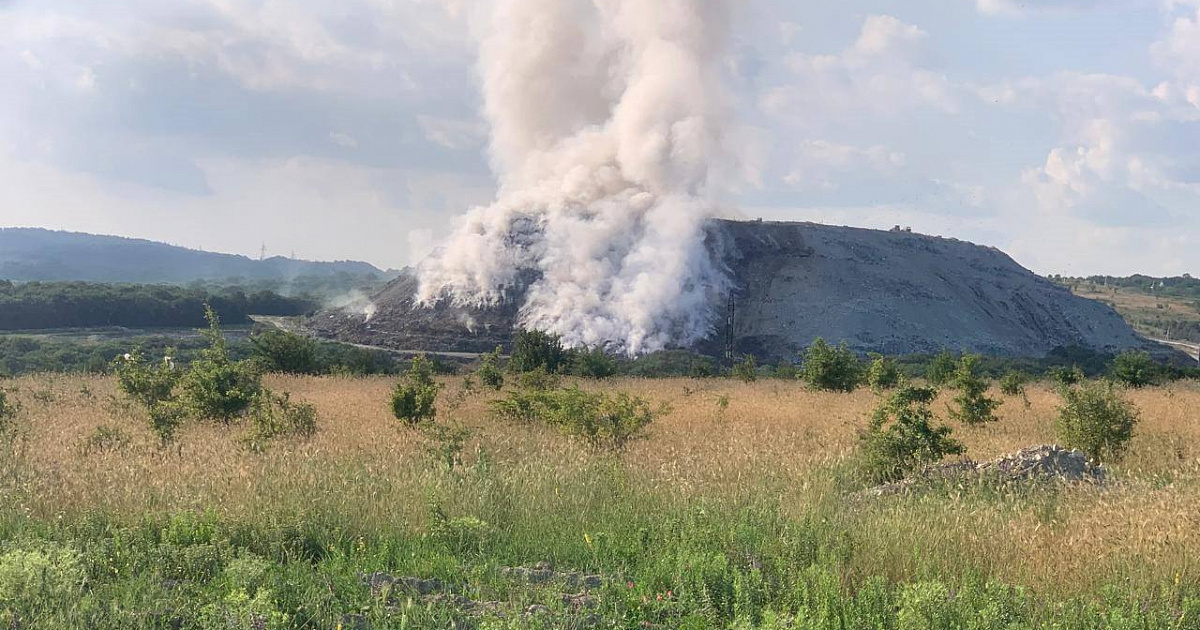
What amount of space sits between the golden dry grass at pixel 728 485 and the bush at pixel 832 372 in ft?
35.3

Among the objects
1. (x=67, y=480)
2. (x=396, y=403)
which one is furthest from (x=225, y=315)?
(x=67, y=480)

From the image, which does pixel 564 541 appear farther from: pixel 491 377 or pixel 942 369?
pixel 942 369

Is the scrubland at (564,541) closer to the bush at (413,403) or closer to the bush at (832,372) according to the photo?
the bush at (413,403)

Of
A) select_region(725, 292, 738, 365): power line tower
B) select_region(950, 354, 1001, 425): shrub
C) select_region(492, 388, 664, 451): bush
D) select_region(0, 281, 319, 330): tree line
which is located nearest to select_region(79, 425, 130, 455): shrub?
select_region(492, 388, 664, 451): bush

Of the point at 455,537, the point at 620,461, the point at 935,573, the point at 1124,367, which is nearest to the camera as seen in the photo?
the point at 935,573

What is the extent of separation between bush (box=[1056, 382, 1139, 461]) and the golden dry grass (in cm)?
30

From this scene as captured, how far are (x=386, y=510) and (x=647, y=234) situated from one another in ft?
205

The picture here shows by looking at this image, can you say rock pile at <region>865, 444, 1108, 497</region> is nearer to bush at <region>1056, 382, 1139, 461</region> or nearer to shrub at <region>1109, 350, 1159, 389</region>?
bush at <region>1056, 382, 1139, 461</region>

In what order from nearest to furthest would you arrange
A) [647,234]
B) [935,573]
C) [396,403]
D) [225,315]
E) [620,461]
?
[935,573], [620,461], [396,403], [647,234], [225,315]

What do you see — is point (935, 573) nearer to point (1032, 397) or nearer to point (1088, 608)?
point (1088, 608)

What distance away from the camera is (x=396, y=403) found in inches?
543

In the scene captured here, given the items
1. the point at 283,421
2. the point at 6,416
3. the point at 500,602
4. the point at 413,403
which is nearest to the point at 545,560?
the point at 500,602

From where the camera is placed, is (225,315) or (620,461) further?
(225,315)

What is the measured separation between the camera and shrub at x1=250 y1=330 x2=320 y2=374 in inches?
1115
